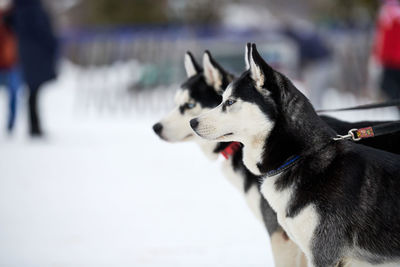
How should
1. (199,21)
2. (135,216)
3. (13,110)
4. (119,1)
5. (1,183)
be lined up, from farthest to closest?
(199,21) → (119,1) → (13,110) → (1,183) → (135,216)

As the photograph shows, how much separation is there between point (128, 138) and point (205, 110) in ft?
14.7

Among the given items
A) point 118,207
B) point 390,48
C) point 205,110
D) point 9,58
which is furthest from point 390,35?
point 9,58

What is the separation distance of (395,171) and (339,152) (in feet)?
0.72

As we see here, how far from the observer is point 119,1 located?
15.0m

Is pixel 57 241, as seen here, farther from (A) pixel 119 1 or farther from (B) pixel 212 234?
(A) pixel 119 1

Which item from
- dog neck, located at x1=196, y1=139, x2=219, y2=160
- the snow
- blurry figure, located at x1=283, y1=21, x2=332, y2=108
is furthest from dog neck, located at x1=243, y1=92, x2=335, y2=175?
blurry figure, located at x1=283, y1=21, x2=332, y2=108

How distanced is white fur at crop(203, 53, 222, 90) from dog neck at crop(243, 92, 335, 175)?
2.88 ft

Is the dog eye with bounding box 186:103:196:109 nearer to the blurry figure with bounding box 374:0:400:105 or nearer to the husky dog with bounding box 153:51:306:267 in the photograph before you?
the husky dog with bounding box 153:51:306:267

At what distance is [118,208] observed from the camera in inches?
154

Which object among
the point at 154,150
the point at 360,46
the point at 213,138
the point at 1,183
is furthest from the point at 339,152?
the point at 360,46

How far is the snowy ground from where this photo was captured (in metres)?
2.90

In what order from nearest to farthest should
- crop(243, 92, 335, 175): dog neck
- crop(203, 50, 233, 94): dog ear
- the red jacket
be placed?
crop(243, 92, 335, 175): dog neck
crop(203, 50, 233, 94): dog ear
the red jacket

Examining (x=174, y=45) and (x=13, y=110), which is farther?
(x=174, y=45)

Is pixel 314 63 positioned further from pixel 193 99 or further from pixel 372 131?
pixel 372 131
